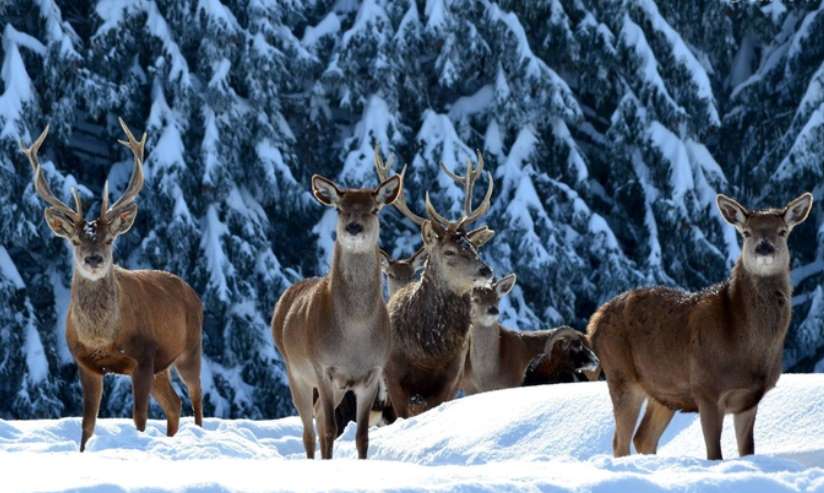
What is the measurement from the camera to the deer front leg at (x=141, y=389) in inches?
413

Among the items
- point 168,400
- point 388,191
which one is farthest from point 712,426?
point 168,400

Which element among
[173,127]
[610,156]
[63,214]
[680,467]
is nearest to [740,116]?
[610,156]

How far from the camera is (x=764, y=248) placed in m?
8.38

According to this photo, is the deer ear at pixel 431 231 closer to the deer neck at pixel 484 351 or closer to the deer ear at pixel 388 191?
the deer ear at pixel 388 191

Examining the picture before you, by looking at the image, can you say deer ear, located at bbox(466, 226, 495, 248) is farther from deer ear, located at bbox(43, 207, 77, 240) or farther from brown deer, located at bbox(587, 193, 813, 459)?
brown deer, located at bbox(587, 193, 813, 459)

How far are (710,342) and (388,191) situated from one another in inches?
85.4

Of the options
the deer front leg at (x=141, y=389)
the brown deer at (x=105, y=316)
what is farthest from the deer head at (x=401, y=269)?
the deer front leg at (x=141, y=389)

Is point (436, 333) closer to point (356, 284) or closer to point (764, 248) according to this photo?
point (356, 284)

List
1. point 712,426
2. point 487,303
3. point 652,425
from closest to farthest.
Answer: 1. point 712,426
2. point 652,425
3. point 487,303

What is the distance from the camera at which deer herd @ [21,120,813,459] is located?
325 inches

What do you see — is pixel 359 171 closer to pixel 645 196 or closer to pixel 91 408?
pixel 645 196

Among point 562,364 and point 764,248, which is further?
point 562,364

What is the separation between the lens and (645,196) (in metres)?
22.5

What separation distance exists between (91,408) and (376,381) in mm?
2135
